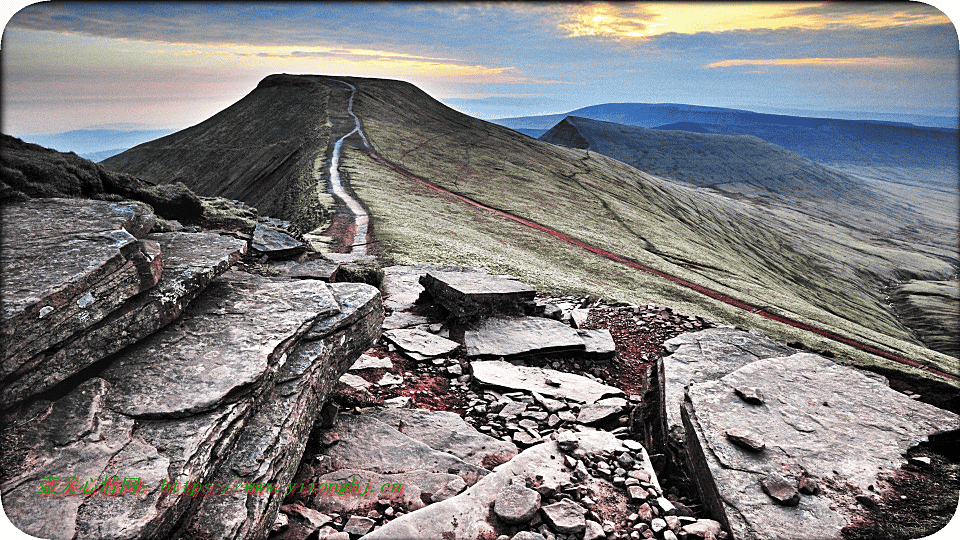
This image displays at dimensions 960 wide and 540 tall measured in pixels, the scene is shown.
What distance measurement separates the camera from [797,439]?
25.4 feet

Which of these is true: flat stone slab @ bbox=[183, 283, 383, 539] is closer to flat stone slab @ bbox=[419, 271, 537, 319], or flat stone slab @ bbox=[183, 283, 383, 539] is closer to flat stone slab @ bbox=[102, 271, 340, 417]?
flat stone slab @ bbox=[102, 271, 340, 417]

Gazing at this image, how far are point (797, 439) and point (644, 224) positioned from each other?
71665 millimetres

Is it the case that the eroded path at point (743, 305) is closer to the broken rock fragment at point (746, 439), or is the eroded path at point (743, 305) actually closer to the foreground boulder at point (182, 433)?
the broken rock fragment at point (746, 439)

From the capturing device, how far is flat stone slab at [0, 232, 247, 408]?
5344 millimetres

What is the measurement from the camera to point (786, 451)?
7473 mm

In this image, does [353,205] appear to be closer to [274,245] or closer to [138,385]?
[274,245]

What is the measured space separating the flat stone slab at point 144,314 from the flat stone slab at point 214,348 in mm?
283

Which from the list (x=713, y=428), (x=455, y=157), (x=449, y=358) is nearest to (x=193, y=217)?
(x=449, y=358)

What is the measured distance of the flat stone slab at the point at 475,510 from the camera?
582 cm

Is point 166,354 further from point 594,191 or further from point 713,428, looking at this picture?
point 594,191

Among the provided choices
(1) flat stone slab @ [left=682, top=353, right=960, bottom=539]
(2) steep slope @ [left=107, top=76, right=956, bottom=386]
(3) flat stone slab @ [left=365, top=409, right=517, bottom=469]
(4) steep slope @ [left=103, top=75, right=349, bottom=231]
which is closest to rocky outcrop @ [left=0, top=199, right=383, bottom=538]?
(3) flat stone slab @ [left=365, top=409, right=517, bottom=469]

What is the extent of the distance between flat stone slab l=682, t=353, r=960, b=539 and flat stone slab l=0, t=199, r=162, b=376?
29.7 feet

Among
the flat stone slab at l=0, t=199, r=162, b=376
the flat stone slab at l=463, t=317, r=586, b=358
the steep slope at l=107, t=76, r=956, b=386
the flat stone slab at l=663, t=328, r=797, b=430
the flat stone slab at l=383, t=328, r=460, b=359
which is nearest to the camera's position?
the flat stone slab at l=0, t=199, r=162, b=376

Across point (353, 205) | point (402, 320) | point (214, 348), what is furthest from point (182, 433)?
point (353, 205)
